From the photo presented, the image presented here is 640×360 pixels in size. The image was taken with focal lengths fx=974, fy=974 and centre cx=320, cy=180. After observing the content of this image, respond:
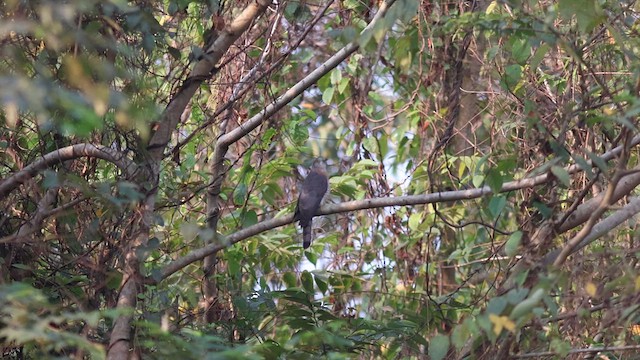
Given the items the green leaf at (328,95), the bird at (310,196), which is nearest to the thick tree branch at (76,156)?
the bird at (310,196)

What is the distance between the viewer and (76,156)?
4.21 meters

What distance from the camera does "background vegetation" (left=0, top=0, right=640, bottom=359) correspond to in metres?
3.24

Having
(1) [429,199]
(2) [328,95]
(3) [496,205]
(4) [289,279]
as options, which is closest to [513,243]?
(3) [496,205]

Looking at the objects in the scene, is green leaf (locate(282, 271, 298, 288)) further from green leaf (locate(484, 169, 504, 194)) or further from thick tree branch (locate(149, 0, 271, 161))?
green leaf (locate(484, 169, 504, 194))

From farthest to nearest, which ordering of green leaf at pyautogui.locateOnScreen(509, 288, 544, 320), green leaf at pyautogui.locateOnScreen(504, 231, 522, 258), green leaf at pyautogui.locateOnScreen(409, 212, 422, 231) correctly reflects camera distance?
green leaf at pyautogui.locateOnScreen(409, 212, 422, 231) < green leaf at pyautogui.locateOnScreen(504, 231, 522, 258) < green leaf at pyautogui.locateOnScreen(509, 288, 544, 320)

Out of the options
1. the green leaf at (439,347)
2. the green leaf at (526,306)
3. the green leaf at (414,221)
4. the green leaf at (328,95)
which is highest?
the green leaf at (328,95)

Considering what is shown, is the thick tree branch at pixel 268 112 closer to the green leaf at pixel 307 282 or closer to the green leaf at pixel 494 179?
the green leaf at pixel 307 282

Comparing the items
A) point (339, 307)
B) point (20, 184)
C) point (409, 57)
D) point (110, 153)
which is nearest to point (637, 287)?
point (409, 57)

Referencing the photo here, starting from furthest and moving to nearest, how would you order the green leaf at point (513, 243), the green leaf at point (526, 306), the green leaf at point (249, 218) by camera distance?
the green leaf at point (249, 218), the green leaf at point (513, 243), the green leaf at point (526, 306)

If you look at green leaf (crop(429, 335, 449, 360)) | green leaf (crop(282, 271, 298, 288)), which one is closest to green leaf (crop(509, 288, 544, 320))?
green leaf (crop(429, 335, 449, 360))

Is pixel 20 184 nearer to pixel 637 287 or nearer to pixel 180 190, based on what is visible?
pixel 180 190

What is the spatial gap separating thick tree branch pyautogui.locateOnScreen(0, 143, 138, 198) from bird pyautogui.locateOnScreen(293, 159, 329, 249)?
1.61 m

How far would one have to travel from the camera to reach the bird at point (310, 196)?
6.02m

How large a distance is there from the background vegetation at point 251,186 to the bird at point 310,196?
5.2 inches
